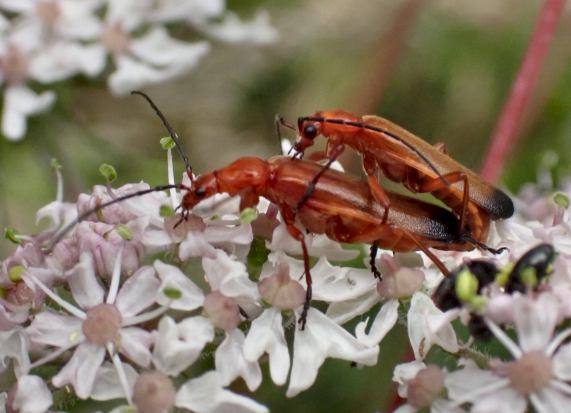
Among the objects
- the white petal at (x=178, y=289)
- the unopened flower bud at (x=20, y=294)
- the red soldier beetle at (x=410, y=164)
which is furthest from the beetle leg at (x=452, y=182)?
the unopened flower bud at (x=20, y=294)


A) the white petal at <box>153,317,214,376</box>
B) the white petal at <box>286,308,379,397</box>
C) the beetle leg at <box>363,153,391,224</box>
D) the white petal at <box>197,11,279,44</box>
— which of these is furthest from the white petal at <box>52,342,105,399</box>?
the white petal at <box>197,11,279,44</box>

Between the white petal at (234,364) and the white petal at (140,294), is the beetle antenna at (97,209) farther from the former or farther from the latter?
the white petal at (234,364)

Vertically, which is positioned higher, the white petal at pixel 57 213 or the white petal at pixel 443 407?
the white petal at pixel 443 407

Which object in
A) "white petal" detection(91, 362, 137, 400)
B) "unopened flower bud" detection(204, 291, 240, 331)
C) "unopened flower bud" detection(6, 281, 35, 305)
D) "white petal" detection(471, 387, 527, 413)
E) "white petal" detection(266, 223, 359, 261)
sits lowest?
"white petal" detection(91, 362, 137, 400)

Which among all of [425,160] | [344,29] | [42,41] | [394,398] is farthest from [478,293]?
[344,29]

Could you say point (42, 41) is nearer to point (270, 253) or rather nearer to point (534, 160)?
point (270, 253)

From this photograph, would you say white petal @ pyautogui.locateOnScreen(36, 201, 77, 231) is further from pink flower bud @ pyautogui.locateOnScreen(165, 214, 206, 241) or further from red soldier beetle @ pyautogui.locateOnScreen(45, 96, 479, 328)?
pink flower bud @ pyautogui.locateOnScreen(165, 214, 206, 241)

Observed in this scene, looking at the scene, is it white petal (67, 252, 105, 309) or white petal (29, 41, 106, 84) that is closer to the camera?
white petal (67, 252, 105, 309)
